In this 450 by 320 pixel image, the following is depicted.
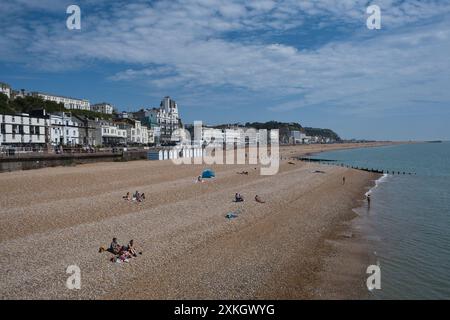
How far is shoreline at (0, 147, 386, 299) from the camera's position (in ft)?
37.0

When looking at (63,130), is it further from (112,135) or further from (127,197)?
(127,197)

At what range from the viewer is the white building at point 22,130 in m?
49.1

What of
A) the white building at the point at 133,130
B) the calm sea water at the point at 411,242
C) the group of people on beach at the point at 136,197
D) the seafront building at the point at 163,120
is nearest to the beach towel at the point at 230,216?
the group of people on beach at the point at 136,197

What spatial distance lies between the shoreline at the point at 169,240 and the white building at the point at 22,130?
25.2 metres

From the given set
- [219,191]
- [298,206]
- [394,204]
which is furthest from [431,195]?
[219,191]

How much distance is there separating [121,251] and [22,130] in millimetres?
46433

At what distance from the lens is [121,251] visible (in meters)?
13.3

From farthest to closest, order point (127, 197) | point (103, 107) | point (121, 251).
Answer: point (103, 107)
point (127, 197)
point (121, 251)

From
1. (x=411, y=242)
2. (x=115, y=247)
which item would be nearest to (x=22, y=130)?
(x=115, y=247)

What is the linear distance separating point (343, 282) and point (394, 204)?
17.6 metres

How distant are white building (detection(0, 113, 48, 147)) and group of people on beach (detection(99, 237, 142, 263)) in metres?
43.1

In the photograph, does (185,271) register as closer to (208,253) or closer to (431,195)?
(208,253)

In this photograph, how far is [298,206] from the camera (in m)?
24.4
